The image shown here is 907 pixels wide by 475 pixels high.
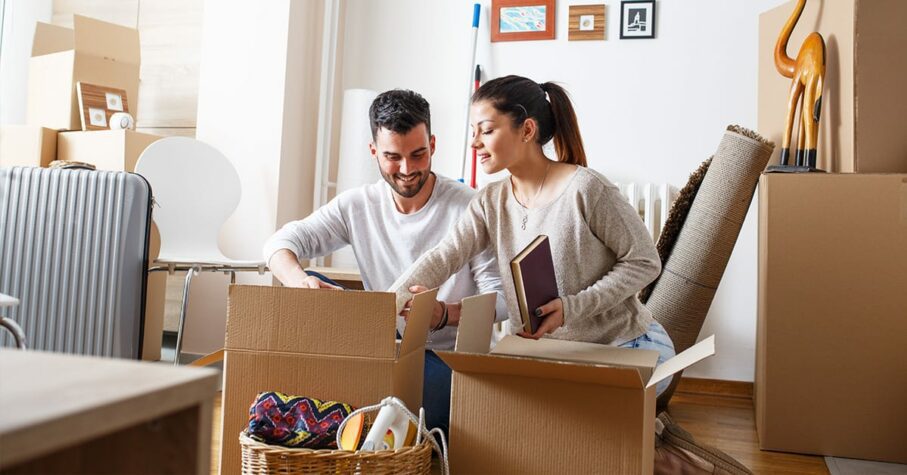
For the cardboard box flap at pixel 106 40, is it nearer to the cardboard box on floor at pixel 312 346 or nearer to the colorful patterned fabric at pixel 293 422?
the cardboard box on floor at pixel 312 346

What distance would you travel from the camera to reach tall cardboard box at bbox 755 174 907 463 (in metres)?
1.93

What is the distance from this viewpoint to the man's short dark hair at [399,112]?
1.82 metres

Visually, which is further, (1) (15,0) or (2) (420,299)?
(1) (15,0)

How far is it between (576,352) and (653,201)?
1655mm

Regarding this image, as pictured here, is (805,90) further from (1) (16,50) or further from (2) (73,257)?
(1) (16,50)

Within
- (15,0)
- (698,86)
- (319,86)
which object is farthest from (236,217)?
(698,86)

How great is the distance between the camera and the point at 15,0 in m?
3.43

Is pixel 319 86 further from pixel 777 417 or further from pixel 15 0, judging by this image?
pixel 777 417

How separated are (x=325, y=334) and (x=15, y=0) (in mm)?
3009

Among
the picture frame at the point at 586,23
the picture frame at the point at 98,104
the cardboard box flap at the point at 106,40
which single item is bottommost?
the picture frame at the point at 98,104

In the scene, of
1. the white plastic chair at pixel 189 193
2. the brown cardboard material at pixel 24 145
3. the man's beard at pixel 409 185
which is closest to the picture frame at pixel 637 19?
the man's beard at pixel 409 185

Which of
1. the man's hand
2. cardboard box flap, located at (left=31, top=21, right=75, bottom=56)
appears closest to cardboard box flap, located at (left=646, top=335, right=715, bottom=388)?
the man's hand

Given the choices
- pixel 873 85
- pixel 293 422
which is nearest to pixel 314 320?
pixel 293 422

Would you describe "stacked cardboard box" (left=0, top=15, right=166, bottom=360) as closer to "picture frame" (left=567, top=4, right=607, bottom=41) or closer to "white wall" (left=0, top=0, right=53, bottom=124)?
"white wall" (left=0, top=0, right=53, bottom=124)
